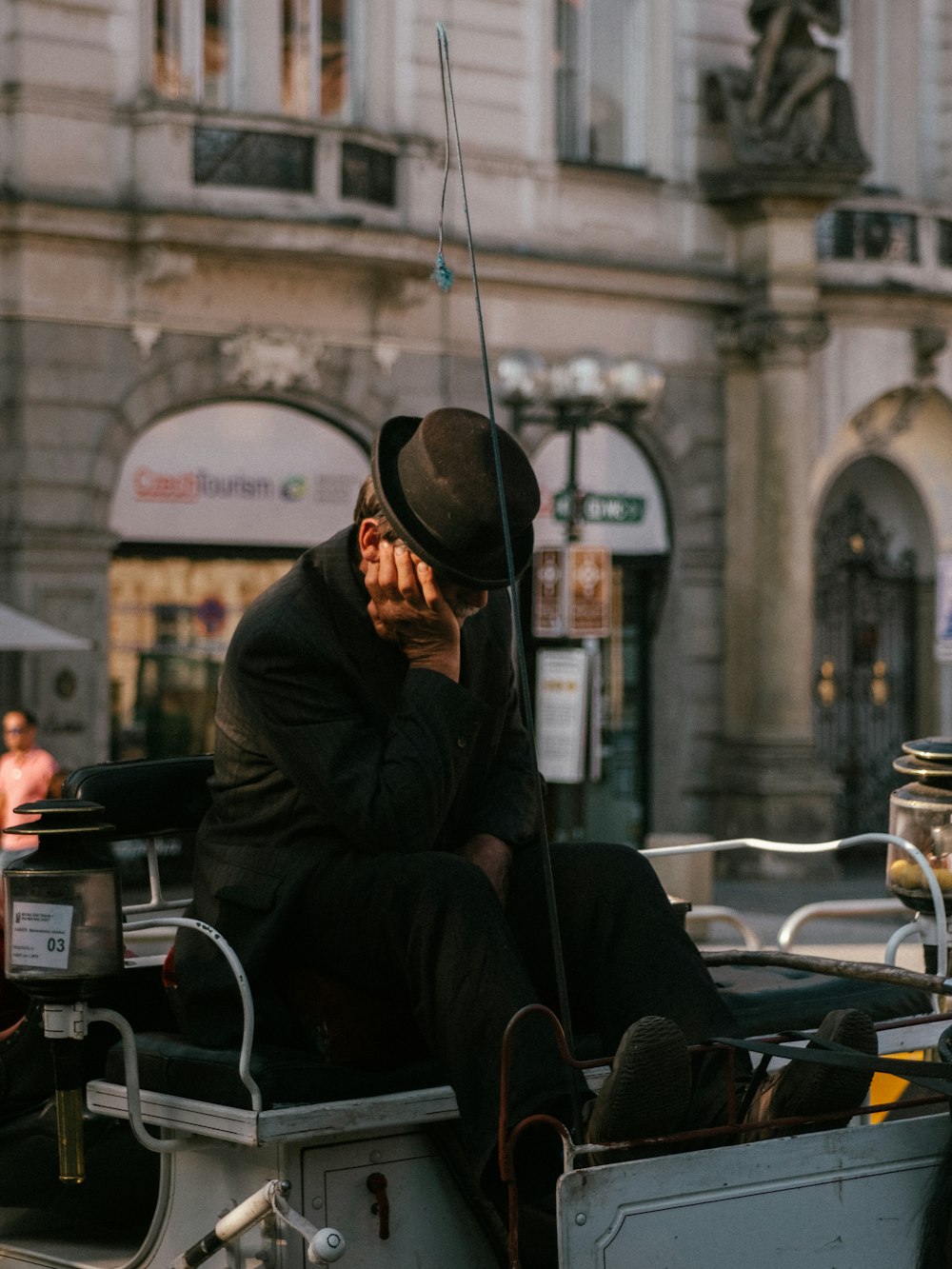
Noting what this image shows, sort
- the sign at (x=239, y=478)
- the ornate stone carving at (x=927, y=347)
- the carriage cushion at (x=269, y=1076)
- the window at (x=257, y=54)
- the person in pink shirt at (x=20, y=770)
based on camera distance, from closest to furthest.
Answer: the carriage cushion at (x=269, y=1076), the person in pink shirt at (x=20, y=770), the sign at (x=239, y=478), the window at (x=257, y=54), the ornate stone carving at (x=927, y=347)

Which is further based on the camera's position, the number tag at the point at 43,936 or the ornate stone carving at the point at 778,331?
the ornate stone carving at the point at 778,331

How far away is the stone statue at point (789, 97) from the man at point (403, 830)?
1417 centimetres

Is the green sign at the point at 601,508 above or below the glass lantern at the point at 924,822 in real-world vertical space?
above

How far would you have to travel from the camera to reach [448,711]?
12.5 ft

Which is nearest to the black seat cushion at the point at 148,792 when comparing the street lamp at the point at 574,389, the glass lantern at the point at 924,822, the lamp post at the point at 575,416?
the glass lantern at the point at 924,822

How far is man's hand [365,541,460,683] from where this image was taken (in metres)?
3.84

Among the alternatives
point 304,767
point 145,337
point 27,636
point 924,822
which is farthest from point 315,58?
point 304,767

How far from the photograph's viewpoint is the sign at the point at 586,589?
13273 millimetres

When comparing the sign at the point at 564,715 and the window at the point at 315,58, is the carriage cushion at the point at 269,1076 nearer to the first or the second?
the sign at the point at 564,715

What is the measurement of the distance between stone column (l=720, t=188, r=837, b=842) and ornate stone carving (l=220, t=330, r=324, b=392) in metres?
4.17

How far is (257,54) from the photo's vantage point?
1542 cm

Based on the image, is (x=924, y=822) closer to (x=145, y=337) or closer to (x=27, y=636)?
(x=27, y=636)

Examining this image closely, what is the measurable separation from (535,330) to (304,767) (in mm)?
13480

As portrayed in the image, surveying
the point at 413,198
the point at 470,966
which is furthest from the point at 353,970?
the point at 413,198
